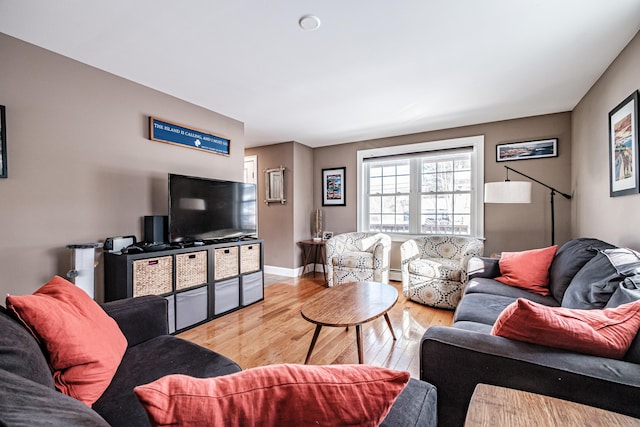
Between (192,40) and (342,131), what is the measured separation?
2619 mm

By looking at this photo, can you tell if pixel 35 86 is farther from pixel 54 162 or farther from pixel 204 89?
pixel 204 89

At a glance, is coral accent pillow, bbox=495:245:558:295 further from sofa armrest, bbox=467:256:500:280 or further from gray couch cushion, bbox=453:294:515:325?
gray couch cushion, bbox=453:294:515:325

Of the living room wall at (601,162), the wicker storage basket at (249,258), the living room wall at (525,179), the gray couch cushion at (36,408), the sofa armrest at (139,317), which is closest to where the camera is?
the gray couch cushion at (36,408)

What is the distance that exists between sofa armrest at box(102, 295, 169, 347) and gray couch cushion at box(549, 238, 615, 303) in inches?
105

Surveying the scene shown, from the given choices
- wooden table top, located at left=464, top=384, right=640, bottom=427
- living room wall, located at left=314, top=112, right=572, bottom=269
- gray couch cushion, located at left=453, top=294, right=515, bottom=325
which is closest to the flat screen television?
gray couch cushion, located at left=453, top=294, right=515, bottom=325

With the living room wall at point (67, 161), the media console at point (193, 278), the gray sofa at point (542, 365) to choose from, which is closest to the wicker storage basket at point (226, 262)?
the media console at point (193, 278)

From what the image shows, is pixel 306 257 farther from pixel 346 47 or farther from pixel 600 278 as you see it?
pixel 600 278

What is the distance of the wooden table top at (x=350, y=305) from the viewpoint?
184 centimetres

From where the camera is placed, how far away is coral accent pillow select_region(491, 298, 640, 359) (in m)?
1.03

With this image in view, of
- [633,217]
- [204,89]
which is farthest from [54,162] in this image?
[633,217]

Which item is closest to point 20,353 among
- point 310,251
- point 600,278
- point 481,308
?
Answer: point 481,308

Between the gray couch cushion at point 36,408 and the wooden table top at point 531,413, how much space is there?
79 centimetres

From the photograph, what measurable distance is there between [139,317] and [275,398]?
1386mm

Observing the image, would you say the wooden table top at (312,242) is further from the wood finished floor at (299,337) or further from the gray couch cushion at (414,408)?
the gray couch cushion at (414,408)
